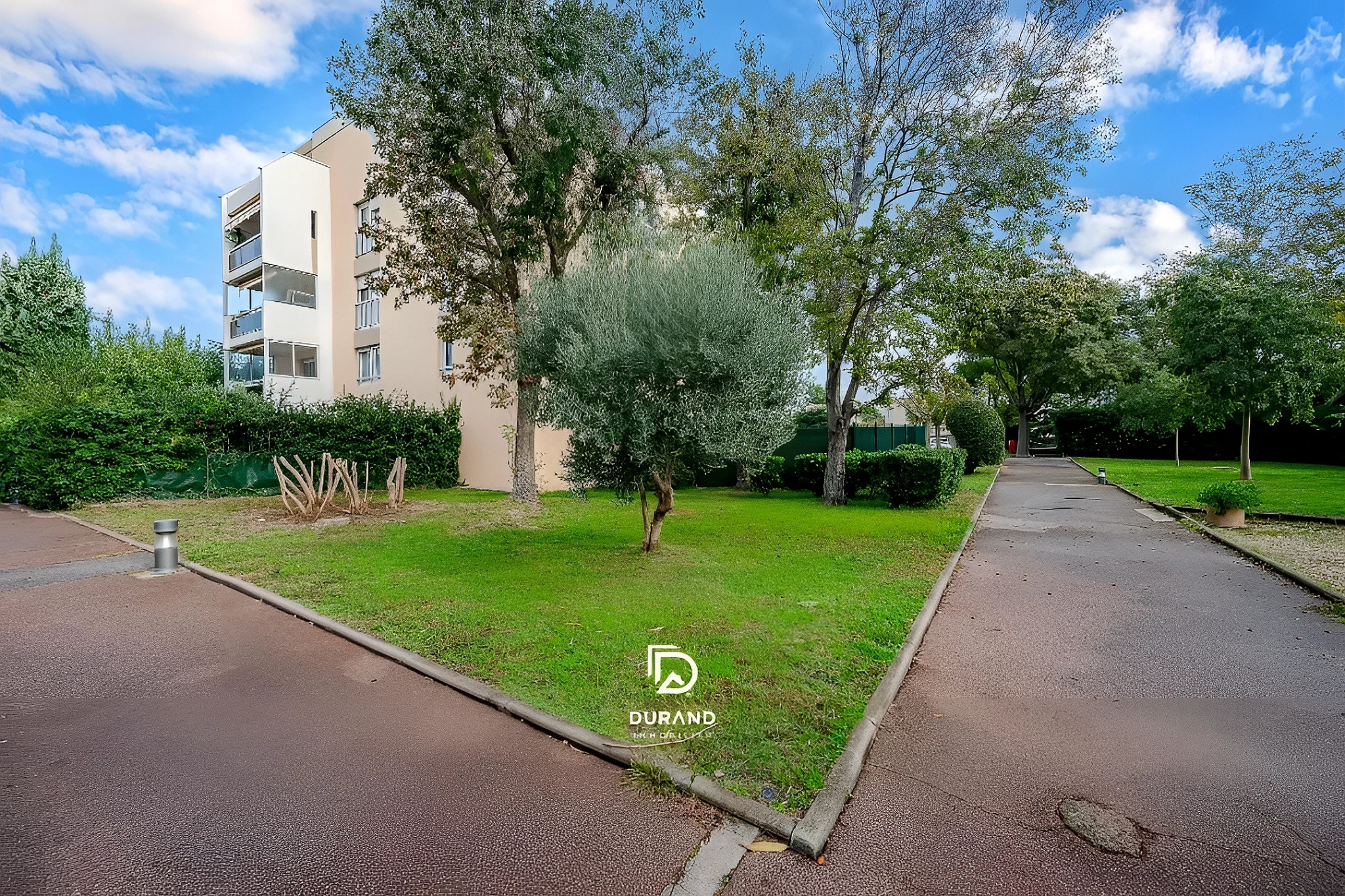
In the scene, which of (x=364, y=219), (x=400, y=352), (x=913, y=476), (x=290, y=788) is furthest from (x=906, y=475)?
(x=364, y=219)

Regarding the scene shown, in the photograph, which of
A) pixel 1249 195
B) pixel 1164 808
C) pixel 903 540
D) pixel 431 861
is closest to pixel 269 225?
pixel 903 540

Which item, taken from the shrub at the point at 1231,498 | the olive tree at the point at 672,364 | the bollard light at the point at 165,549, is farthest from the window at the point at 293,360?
the shrub at the point at 1231,498

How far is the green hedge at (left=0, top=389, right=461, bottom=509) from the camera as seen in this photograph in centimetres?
1266

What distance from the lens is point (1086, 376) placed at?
3322 centimetres

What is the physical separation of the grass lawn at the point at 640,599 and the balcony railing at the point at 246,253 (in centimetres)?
1488

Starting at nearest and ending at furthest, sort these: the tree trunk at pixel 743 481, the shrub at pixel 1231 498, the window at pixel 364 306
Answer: the shrub at pixel 1231 498, the tree trunk at pixel 743 481, the window at pixel 364 306

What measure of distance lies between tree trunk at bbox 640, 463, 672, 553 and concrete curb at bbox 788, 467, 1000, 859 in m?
3.16

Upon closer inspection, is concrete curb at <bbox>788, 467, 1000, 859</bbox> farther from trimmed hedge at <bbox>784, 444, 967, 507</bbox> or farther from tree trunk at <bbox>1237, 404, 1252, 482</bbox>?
tree trunk at <bbox>1237, 404, 1252, 482</bbox>

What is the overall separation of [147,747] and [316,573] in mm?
3991

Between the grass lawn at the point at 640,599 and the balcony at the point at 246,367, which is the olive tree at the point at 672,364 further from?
the balcony at the point at 246,367

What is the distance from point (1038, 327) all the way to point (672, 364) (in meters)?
31.7

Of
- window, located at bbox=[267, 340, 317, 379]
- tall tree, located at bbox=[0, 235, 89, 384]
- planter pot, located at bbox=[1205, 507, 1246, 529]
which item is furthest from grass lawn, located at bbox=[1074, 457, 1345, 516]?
tall tree, located at bbox=[0, 235, 89, 384]

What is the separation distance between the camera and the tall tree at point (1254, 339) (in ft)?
46.3

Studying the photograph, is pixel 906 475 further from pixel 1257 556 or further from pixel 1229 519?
pixel 1257 556
